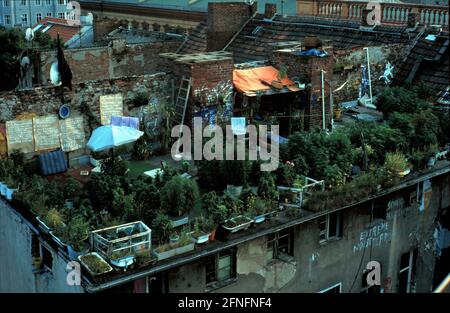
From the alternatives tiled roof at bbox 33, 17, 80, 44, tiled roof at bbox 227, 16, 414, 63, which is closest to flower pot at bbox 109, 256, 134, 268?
tiled roof at bbox 227, 16, 414, 63

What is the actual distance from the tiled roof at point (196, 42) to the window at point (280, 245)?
12227mm

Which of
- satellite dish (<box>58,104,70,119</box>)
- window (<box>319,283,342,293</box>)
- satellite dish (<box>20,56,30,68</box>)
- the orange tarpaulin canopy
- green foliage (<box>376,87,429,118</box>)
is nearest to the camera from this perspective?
satellite dish (<box>58,104,70,119</box>)

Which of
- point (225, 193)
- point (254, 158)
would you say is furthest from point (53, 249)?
point (254, 158)

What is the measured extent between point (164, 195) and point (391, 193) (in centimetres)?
586

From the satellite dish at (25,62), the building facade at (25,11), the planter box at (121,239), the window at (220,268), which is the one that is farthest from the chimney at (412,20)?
the building facade at (25,11)

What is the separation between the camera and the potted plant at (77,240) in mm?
9719

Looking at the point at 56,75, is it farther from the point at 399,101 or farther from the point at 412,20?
the point at 412,20

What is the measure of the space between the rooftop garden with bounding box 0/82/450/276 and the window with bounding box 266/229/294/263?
0.69 metres

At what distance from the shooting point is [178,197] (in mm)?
10969

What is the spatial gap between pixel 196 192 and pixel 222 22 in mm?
12966

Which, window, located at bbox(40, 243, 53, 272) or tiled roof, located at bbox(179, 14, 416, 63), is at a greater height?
tiled roof, located at bbox(179, 14, 416, 63)

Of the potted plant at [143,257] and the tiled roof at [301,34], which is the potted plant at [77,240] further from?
the tiled roof at [301,34]

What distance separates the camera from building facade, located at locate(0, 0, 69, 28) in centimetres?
6938

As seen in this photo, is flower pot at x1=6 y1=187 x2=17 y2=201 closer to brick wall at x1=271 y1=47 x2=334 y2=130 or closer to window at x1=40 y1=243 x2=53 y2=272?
window at x1=40 y1=243 x2=53 y2=272
